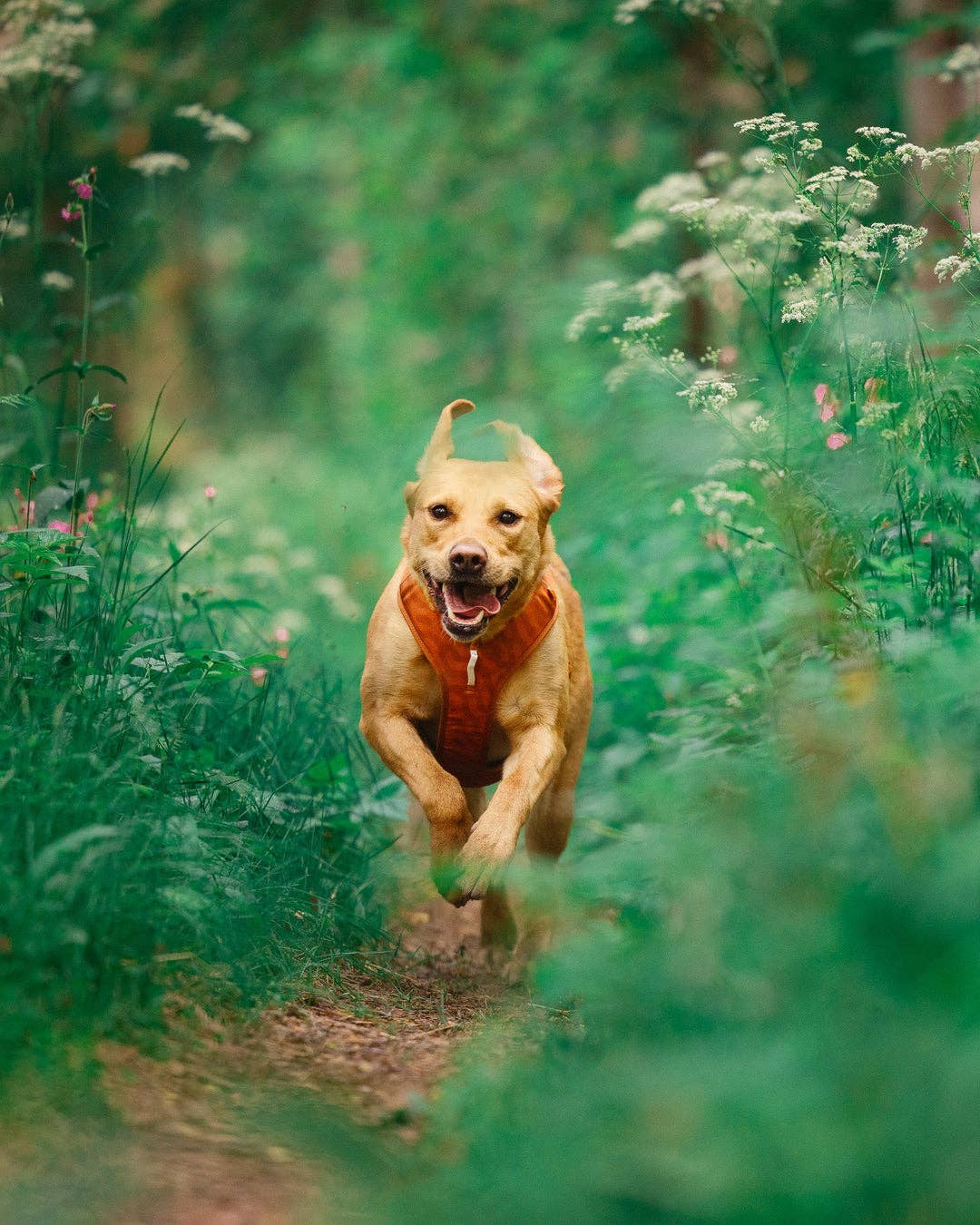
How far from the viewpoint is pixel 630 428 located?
723 centimetres

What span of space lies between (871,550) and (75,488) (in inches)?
94.0

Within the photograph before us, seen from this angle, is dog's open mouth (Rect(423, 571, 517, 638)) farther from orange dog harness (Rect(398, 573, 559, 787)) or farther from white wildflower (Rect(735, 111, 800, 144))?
white wildflower (Rect(735, 111, 800, 144))

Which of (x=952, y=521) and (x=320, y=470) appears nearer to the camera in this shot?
(x=952, y=521)

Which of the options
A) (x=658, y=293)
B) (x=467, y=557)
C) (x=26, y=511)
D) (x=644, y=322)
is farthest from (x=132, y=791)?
(x=658, y=293)

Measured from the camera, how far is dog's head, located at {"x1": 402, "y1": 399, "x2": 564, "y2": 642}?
3.90 meters

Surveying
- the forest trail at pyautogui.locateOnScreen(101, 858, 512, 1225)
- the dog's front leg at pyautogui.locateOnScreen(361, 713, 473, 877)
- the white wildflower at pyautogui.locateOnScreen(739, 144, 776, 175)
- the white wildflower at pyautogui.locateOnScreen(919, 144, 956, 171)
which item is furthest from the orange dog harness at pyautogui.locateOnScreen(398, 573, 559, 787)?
the white wildflower at pyautogui.locateOnScreen(919, 144, 956, 171)

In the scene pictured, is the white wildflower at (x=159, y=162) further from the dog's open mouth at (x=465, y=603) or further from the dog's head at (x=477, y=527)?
the dog's open mouth at (x=465, y=603)

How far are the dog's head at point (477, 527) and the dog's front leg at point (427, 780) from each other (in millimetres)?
404

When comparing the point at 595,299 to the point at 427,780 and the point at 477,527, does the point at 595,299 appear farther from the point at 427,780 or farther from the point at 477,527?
the point at 427,780

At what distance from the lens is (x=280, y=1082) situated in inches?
106

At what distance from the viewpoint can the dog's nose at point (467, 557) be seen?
151 inches

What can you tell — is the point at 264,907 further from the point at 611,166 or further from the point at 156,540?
the point at 611,166

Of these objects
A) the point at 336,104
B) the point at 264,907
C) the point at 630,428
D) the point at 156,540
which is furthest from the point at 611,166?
the point at 264,907

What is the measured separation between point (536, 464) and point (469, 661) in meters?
0.82
